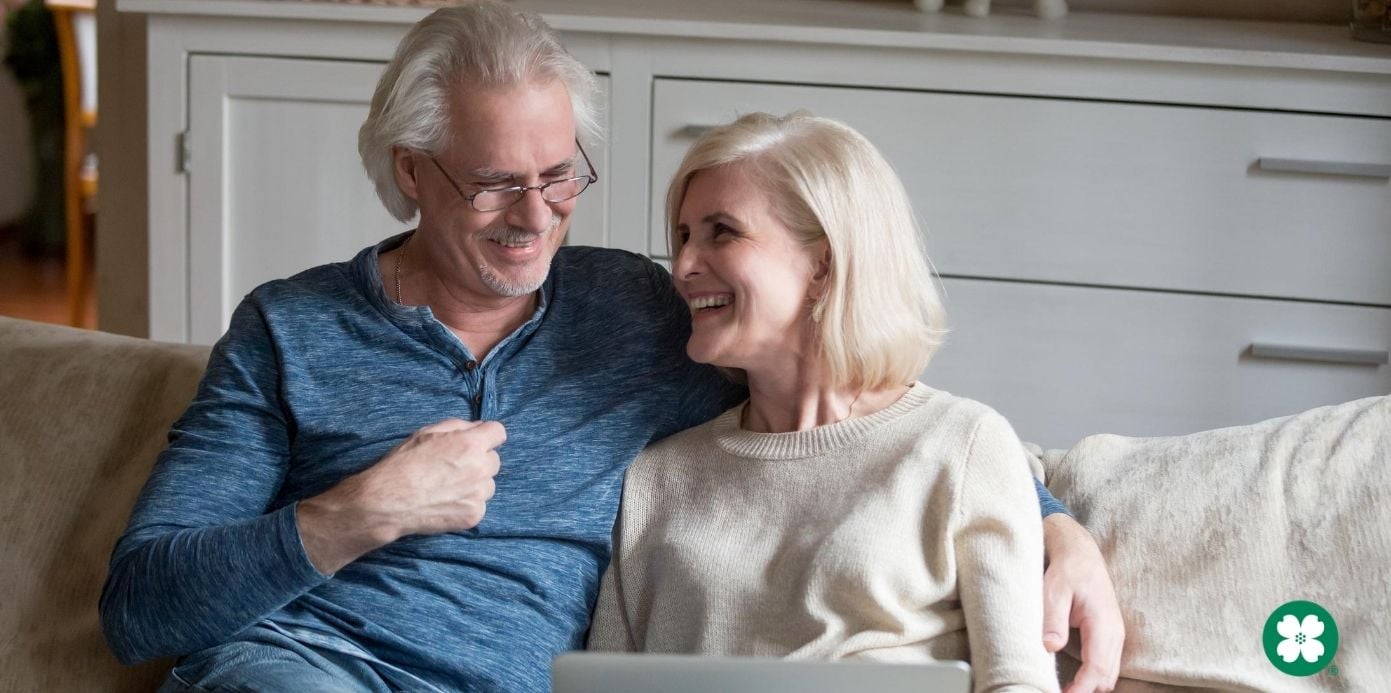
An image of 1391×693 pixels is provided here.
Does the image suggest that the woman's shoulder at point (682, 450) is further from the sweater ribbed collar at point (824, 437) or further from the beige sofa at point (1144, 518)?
the beige sofa at point (1144, 518)

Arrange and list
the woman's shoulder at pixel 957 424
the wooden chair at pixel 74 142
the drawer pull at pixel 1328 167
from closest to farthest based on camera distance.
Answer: the woman's shoulder at pixel 957 424 → the drawer pull at pixel 1328 167 → the wooden chair at pixel 74 142

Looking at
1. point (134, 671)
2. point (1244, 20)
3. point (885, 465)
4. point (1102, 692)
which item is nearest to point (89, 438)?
point (134, 671)

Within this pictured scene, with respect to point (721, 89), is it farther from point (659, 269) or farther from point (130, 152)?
point (130, 152)

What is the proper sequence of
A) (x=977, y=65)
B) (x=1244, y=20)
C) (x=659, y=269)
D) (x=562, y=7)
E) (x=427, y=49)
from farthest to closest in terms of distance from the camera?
(x=1244, y=20) → (x=562, y=7) → (x=977, y=65) → (x=659, y=269) → (x=427, y=49)

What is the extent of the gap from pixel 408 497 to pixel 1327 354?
168 cm

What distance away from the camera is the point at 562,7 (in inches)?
103

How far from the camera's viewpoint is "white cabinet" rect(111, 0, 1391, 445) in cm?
245

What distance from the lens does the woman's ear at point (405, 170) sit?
63.3 inches

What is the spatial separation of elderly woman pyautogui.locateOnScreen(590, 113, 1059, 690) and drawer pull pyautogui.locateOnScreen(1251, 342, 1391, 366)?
3.83ft

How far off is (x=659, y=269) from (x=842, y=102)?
897 millimetres

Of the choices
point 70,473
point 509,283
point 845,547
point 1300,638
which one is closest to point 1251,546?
point 1300,638

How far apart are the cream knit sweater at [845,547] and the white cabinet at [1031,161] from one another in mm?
1047

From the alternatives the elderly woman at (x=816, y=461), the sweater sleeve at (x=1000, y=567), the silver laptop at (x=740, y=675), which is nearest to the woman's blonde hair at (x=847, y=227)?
the elderly woman at (x=816, y=461)

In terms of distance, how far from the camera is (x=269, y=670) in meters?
1.38
